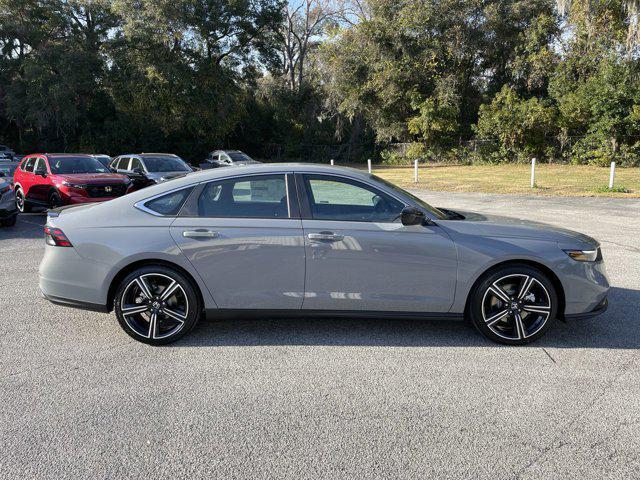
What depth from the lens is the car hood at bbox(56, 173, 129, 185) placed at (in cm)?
1176

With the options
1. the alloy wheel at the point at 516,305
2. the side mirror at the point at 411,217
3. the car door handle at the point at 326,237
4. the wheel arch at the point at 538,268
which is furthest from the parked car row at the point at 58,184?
the alloy wheel at the point at 516,305

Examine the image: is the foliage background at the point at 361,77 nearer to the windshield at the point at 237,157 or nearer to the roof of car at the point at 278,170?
the windshield at the point at 237,157

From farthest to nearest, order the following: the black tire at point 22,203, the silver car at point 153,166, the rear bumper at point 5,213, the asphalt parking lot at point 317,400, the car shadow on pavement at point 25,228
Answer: the silver car at point 153,166 < the black tire at point 22,203 < the rear bumper at point 5,213 < the car shadow on pavement at point 25,228 < the asphalt parking lot at point 317,400

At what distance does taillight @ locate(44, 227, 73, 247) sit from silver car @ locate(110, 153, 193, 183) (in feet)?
35.8

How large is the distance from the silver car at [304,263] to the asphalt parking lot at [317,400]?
0.33m

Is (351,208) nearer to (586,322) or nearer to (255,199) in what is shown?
(255,199)

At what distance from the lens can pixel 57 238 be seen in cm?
446

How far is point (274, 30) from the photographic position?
38.1m

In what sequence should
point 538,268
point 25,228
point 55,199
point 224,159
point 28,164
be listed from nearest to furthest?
point 538,268
point 25,228
point 55,199
point 28,164
point 224,159

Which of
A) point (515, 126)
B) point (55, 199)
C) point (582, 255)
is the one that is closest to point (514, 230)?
point (582, 255)

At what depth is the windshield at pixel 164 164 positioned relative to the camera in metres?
15.7

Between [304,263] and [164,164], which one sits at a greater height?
[164,164]

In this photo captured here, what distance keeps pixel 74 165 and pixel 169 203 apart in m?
9.86

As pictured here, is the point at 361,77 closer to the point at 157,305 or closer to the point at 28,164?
the point at 28,164
